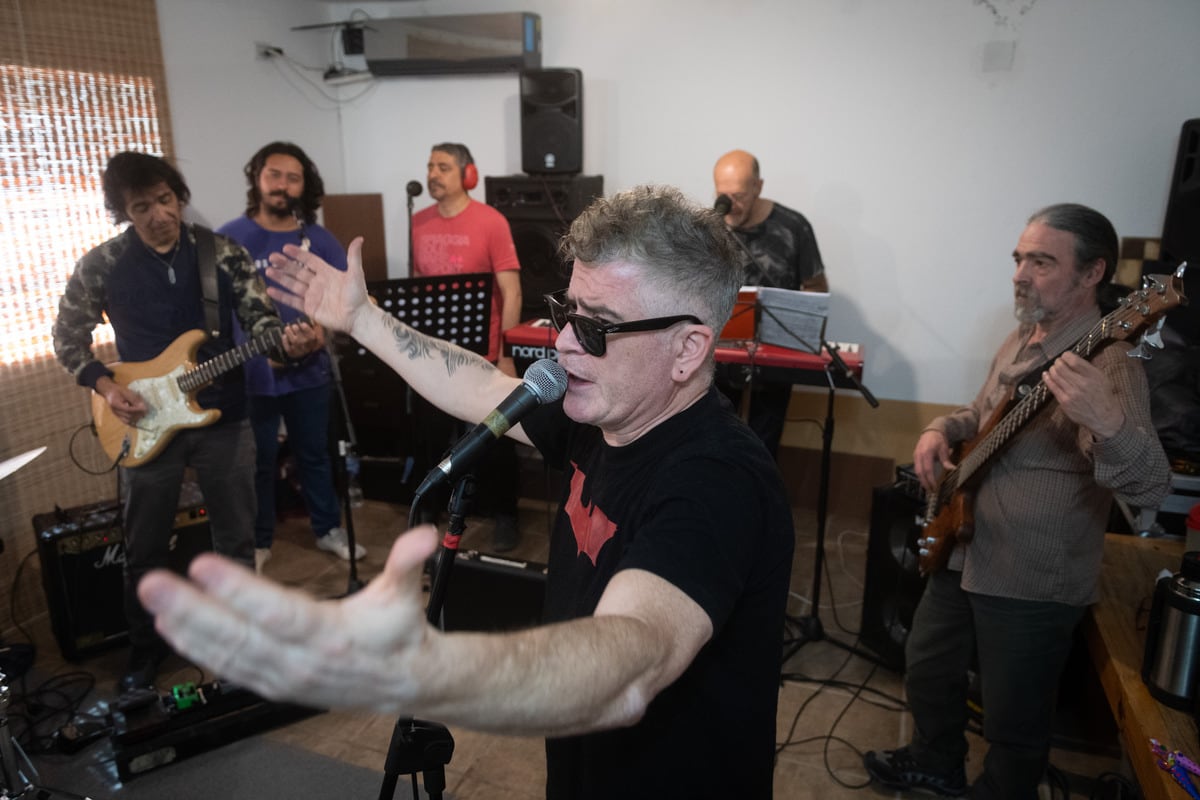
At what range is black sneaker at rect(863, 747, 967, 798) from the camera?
2527mm

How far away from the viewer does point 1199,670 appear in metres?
1.87

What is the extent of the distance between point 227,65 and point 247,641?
4.71m

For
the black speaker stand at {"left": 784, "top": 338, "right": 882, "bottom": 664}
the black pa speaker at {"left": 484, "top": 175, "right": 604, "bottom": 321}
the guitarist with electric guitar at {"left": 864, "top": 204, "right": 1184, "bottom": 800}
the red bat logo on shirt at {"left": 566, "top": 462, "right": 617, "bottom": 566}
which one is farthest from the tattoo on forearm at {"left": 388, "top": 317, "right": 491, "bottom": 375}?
the black pa speaker at {"left": 484, "top": 175, "right": 604, "bottom": 321}

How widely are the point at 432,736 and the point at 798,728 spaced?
189 centimetres

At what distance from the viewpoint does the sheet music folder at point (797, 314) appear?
10.5 ft

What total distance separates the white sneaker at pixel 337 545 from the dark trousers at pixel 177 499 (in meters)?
0.87

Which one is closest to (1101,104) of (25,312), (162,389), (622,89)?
(622,89)

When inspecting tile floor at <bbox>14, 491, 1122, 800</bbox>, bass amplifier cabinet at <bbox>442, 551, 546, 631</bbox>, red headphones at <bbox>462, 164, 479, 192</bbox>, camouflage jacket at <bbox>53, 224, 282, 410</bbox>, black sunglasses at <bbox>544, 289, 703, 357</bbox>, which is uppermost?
red headphones at <bbox>462, 164, 479, 192</bbox>

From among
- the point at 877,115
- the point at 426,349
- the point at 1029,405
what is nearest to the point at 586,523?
the point at 426,349

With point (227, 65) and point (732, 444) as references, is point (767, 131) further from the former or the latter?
point (732, 444)

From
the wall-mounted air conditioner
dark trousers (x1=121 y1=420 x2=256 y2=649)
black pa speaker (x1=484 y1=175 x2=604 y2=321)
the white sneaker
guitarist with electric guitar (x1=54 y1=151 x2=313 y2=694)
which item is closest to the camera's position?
guitarist with electric guitar (x1=54 y1=151 x2=313 y2=694)

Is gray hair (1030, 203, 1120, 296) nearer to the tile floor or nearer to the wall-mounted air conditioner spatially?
the tile floor

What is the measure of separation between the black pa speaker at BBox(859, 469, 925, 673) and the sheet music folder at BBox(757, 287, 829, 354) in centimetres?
63

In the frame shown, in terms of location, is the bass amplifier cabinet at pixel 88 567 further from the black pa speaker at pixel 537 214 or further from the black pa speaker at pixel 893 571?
the black pa speaker at pixel 893 571
